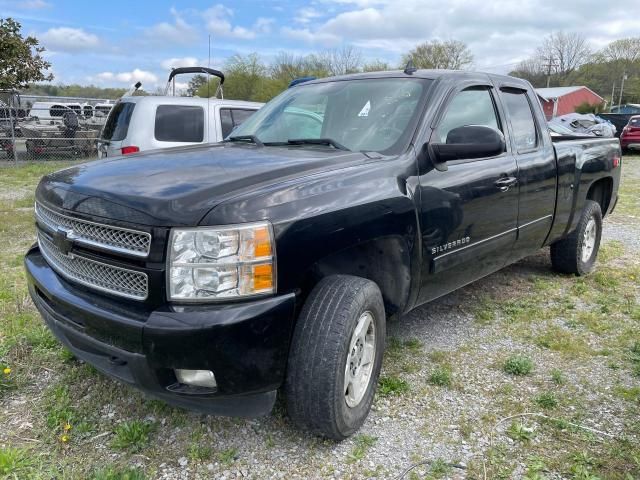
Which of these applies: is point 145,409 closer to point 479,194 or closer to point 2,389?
point 2,389

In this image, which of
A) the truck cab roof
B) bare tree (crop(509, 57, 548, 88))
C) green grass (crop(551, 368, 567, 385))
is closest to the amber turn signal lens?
green grass (crop(551, 368, 567, 385))

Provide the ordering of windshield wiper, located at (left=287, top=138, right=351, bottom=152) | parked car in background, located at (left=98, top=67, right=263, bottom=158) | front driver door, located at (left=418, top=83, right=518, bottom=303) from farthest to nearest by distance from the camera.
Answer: parked car in background, located at (left=98, top=67, right=263, bottom=158), windshield wiper, located at (left=287, top=138, right=351, bottom=152), front driver door, located at (left=418, top=83, right=518, bottom=303)

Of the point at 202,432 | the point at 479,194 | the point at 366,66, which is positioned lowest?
the point at 202,432

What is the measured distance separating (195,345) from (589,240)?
4.57 m

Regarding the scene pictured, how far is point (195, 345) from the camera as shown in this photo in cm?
209

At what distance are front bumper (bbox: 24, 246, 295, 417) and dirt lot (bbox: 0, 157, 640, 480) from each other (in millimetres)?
433

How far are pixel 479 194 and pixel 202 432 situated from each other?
2.12 metres

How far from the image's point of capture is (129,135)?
7.38 meters

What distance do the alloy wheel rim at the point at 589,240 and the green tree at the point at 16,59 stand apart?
15.2 metres

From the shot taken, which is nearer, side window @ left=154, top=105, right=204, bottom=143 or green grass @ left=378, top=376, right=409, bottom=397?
green grass @ left=378, top=376, right=409, bottom=397

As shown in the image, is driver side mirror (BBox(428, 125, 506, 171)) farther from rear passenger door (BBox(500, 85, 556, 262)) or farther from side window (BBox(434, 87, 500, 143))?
rear passenger door (BBox(500, 85, 556, 262))

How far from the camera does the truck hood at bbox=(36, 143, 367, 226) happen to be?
2184 mm

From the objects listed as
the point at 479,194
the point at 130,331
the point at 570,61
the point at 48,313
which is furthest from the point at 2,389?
the point at 570,61

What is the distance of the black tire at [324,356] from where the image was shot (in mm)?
2371
